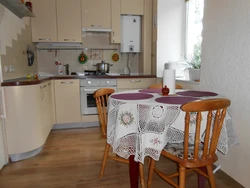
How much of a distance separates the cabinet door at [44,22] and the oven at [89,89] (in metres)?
0.95

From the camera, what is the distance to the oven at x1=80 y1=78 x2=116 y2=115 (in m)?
3.18

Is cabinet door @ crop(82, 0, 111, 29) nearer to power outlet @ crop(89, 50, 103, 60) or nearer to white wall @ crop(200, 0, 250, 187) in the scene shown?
power outlet @ crop(89, 50, 103, 60)

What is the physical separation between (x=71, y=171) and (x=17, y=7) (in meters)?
2.04

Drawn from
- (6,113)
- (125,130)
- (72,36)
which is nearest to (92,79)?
(72,36)

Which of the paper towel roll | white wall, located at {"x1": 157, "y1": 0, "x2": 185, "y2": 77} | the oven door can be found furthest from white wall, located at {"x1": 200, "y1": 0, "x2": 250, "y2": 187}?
the oven door

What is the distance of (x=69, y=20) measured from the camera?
10.8 ft

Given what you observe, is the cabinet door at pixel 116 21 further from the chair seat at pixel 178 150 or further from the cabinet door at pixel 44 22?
the chair seat at pixel 178 150

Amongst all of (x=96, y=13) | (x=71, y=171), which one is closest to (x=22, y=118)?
(x=71, y=171)

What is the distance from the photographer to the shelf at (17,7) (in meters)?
2.18

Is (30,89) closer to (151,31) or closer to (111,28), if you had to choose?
(111,28)

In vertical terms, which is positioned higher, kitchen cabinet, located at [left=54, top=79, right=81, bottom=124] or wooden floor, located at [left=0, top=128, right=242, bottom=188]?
kitchen cabinet, located at [left=54, top=79, right=81, bottom=124]

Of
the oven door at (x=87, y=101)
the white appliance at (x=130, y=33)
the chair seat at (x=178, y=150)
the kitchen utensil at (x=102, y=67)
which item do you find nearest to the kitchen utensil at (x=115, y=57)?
the white appliance at (x=130, y=33)

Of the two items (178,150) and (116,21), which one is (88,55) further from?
(178,150)

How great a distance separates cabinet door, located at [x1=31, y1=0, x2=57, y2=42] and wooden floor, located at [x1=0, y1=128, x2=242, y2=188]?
1.78m
